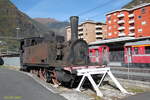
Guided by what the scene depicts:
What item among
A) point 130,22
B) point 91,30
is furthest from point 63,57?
point 91,30

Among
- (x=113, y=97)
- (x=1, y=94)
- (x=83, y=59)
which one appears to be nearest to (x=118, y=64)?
(x=83, y=59)

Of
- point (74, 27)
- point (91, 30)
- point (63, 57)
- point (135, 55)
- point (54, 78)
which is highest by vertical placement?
point (91, 30)

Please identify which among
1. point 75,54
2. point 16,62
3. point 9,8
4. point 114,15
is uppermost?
point 9,8

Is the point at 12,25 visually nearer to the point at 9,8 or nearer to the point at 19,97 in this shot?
the point at 9,8

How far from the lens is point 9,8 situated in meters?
155

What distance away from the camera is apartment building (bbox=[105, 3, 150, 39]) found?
5847 centimetres

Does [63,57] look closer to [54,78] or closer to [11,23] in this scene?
[54,78]

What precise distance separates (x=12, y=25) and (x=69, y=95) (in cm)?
13514

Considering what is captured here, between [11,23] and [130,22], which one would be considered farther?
[11,23]

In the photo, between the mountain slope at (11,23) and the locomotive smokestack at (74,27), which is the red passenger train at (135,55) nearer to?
the locomotive smokestack at (74,27)

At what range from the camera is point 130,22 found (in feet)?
223

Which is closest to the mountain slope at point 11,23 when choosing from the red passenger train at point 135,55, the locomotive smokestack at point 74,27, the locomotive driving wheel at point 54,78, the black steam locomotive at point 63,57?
the red passenger train at point 135,55

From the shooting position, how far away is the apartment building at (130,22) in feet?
192

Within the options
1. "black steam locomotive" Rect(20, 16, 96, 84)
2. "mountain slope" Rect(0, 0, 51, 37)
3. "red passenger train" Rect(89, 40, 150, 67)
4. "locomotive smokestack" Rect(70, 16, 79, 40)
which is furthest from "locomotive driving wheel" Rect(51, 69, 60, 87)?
"mountain slope" Rect(0, 0, 51, 37)
